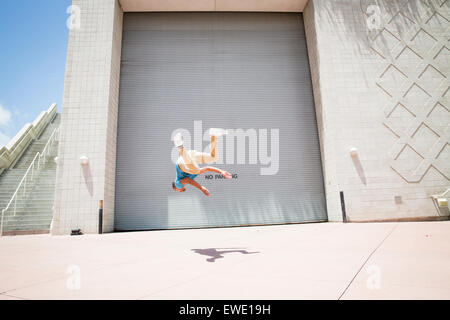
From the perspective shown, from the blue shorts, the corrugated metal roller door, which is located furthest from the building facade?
the blue shorts

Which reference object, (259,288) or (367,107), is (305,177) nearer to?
(367,107)

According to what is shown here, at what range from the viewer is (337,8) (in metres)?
8.21

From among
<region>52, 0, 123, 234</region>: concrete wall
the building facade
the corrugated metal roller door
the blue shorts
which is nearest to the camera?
the blue shorts

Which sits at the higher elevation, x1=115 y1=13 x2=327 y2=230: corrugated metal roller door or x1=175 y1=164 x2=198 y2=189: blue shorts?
x1=115 y1=13 x2=327 y2=230: corrugated metal roller door

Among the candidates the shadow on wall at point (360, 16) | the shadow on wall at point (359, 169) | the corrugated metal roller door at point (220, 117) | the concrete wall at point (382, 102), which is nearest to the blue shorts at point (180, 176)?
the corrugated metal roller door at point (220, 117)

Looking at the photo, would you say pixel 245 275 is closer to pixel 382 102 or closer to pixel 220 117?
pixel 220 117

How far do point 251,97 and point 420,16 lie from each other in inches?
236

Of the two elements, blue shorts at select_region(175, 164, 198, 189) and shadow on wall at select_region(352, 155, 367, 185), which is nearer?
blue shorts at select_region(175, 164, 198, 189)

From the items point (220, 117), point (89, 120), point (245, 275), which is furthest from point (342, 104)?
point (89, 120)

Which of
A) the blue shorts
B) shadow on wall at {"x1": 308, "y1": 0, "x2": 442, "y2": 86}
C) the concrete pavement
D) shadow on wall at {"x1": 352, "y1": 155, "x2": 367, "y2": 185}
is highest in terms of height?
shadow on wall at {"x1": 308, "y1": 0, "x2": 442, "y2": 86}

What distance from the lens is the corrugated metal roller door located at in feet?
24.8

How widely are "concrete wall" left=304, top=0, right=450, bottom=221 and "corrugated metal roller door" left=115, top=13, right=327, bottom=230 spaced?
0.78m

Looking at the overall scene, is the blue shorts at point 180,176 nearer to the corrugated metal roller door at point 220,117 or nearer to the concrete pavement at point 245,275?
the concrete pavement at point 245,275

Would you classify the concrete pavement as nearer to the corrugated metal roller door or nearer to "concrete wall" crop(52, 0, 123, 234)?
"concrete wall" crop(52, 0, 123, 234)
